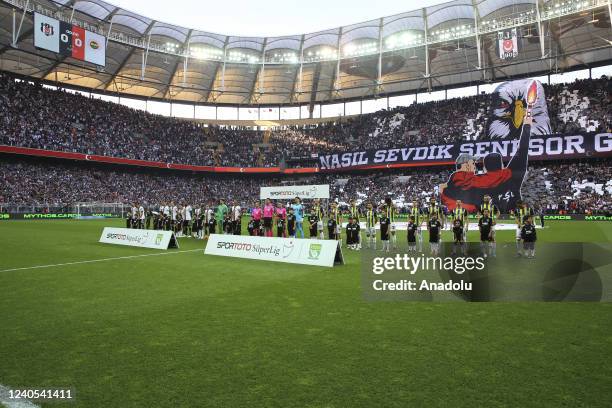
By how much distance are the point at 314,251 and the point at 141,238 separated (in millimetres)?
8813

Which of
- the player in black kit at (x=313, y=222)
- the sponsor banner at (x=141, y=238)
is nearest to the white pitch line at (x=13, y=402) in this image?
the sponsor banner at (x=141, y=238)

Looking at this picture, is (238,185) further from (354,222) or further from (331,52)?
(354,222)

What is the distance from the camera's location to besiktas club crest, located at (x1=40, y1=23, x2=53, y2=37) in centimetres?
3638

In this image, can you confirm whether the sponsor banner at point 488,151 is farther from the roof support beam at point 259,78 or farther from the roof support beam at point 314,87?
the roof support beam at point 259,78

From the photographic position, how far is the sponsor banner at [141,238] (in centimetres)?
1639

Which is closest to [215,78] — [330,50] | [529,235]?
[330,50]

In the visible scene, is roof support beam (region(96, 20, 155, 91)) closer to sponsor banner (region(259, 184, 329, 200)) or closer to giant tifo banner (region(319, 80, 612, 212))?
giant tifo banner (region(319, 80, 612, 212))

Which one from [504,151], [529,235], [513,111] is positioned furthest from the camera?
[504,151]

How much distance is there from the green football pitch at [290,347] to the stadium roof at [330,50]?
1639 inches

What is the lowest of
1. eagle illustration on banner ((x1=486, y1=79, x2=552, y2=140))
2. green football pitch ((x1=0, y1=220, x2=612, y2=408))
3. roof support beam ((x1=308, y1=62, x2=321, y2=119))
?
green football pitch ((x1=0, y1=220, x2=612, y2=408))

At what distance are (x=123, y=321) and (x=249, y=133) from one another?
6416cm

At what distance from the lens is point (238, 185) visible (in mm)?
63844

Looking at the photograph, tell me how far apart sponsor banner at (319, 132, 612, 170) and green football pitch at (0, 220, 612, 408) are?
35903mm

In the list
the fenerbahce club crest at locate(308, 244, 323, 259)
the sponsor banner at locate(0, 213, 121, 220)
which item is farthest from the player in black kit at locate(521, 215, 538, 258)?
the sponsor banner at locate(0, 213, 121, 220)
